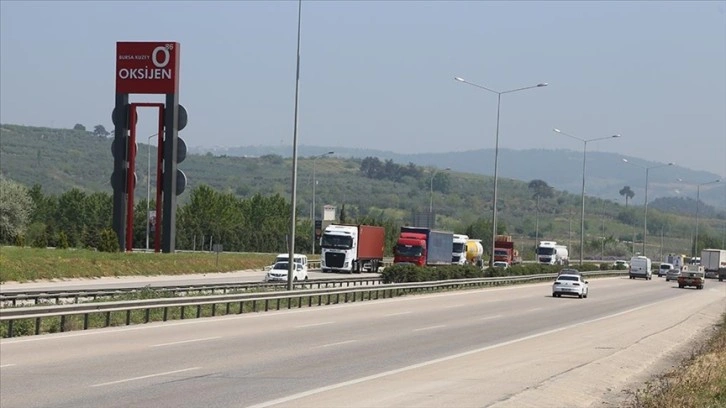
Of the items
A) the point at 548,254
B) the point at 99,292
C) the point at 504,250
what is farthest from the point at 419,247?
the point at 99,292

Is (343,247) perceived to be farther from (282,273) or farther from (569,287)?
(569,287)

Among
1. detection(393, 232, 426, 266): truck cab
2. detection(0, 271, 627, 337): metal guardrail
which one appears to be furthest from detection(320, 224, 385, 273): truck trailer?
detection(0, 271, 627, 337): metal guardrail

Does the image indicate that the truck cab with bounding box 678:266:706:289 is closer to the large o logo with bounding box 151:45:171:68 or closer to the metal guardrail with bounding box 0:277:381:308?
the large o logo with bounding box 151:45:171:68

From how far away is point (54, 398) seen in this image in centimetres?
1738

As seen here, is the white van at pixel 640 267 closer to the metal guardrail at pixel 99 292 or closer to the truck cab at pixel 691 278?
the truck cab at pixel 691 278

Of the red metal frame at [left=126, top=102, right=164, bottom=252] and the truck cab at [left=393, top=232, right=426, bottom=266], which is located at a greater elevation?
the red metal frame at [left=126, top=102, right=164, bottom=252]

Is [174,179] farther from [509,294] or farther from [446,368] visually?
[446,368]

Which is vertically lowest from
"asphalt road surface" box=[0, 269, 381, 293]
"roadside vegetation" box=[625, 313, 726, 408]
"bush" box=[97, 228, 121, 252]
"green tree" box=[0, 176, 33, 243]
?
"asphalt road surface" box=[0, 269, 381, 293]

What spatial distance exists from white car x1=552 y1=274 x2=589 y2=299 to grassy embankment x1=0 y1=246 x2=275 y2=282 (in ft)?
77.6

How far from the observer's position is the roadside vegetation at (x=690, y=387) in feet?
56.7

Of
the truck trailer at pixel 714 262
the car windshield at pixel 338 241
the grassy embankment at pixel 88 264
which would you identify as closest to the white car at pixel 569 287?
the car windshield at pixel 338 241

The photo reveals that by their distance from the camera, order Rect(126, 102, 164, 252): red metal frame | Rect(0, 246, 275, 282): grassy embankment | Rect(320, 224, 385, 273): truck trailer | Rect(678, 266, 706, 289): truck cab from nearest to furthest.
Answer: Rect(0, 246, 275, 282): grassy embankment < Rect(126, 102, 164, 252): red metal frame < Rect(320, 224, 385, 273): truck trailer < Rect(678, 266, 706, 289): truck cab

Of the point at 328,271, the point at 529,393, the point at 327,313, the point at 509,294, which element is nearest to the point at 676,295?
the point at 509,294

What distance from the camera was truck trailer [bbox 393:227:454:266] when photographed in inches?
3479
